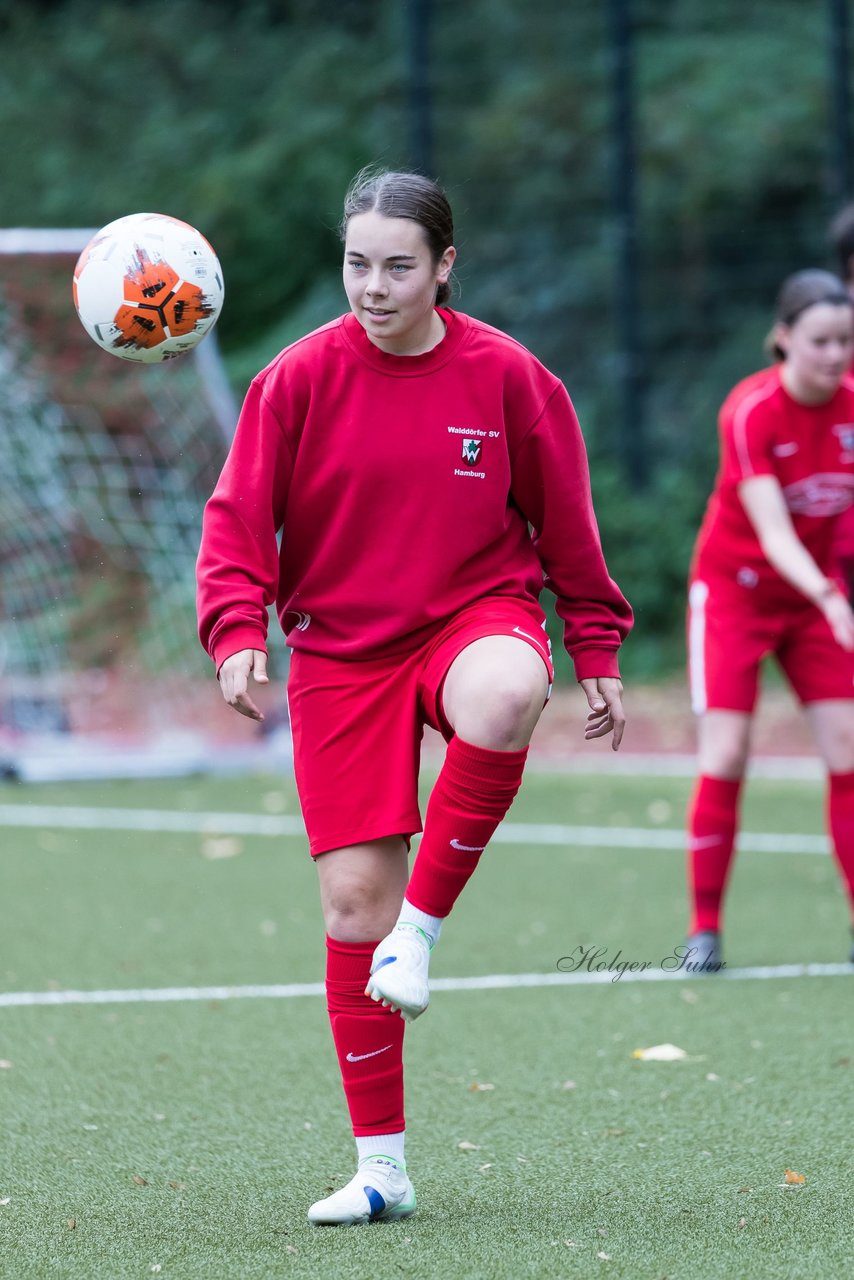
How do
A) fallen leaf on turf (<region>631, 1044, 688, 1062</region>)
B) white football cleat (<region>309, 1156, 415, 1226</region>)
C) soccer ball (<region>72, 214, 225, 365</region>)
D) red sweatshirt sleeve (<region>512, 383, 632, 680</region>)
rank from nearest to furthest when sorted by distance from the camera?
white football cleat (<region>309, 1156, 415, 1226</region>)
red sweatshirt sleeve (<region>512, 383, 632, 680</region>)
soccer ball (<region>72, 214, 225, 365</region>)
fallen leaf on turf (<region>631, 1044, 688, 1062</region>)

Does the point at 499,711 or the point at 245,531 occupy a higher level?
the point at 245,531

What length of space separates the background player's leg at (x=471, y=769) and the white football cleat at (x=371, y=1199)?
45cm

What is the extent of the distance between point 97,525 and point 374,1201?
8717 millimetres

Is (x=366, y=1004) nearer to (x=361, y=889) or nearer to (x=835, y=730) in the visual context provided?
→ (x=361, y=889)

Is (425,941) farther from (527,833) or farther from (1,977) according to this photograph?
(527,833)

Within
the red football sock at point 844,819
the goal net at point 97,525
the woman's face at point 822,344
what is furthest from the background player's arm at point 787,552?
the goal net at point 97,525

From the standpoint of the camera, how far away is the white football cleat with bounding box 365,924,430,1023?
3.04m

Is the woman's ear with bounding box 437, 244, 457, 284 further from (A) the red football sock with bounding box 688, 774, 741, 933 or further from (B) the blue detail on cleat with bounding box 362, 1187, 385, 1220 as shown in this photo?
(A) the red football sock with bounding box 688, 774, 741, 933

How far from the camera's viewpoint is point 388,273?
3316 millimetres

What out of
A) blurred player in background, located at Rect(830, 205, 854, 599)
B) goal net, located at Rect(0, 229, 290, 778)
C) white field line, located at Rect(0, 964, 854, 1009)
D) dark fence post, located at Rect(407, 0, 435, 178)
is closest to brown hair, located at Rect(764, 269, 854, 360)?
blurred player in background, located at Rect(830, 205, 854, 599)

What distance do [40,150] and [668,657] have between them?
10.4 metres

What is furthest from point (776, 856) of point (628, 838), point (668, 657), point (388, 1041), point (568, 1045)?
point (668, 657)

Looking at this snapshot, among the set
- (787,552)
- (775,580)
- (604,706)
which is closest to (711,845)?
(775,580)

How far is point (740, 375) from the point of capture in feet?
50.8
